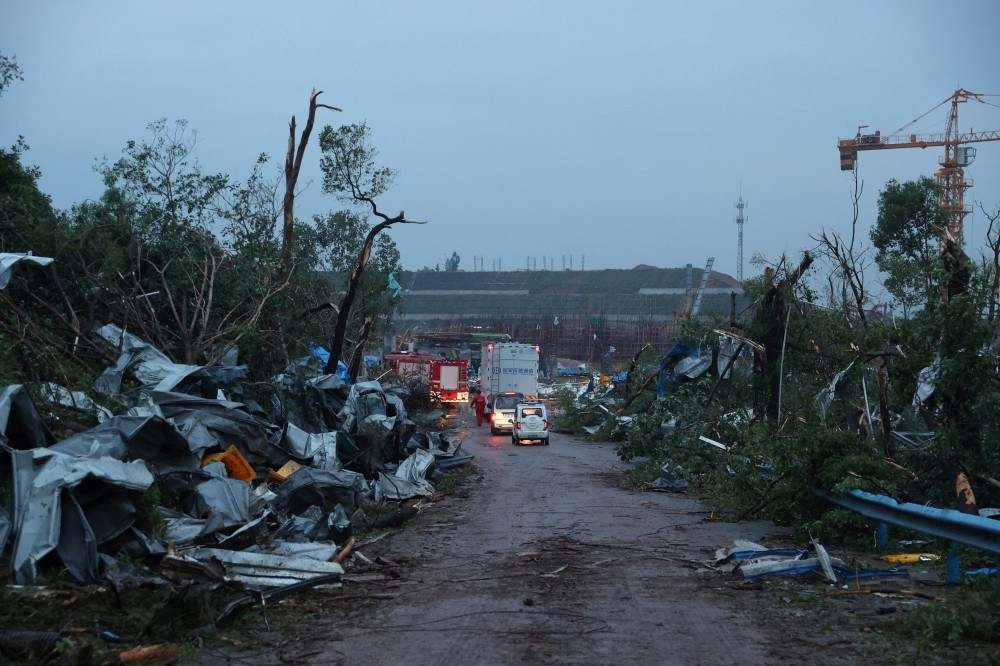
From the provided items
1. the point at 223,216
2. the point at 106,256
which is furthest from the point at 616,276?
the point at 106,256

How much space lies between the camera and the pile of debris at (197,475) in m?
8.09

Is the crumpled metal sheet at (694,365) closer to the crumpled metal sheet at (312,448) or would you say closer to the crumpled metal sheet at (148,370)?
the crumpled metal sheet at (312,448)

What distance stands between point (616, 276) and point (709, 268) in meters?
15.3

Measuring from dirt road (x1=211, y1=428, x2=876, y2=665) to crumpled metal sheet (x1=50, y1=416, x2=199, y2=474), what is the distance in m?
2.60

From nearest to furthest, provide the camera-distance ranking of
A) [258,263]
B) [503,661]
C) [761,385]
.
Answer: [503,661]
[761,385]
[258,263]

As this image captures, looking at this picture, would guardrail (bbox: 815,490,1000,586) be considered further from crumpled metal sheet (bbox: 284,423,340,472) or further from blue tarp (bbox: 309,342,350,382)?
blue tarp (bbox: 309,342,350,382)

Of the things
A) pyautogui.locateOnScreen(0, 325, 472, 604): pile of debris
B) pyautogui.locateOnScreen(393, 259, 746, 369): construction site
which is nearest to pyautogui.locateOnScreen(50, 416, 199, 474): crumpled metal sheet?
pyautogui.locateOnScreen(0, 325, 472, 604): pile of debris

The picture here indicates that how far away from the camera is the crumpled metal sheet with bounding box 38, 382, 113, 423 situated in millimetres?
11719

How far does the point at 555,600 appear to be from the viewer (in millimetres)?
8086

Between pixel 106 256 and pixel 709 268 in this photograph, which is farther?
pixel 709 268

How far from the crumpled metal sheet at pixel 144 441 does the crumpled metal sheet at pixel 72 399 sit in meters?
0.91

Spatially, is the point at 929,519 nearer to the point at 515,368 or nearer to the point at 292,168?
the point at 292,168

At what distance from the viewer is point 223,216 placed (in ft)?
87.1

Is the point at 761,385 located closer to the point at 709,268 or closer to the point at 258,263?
the point at 258,263
